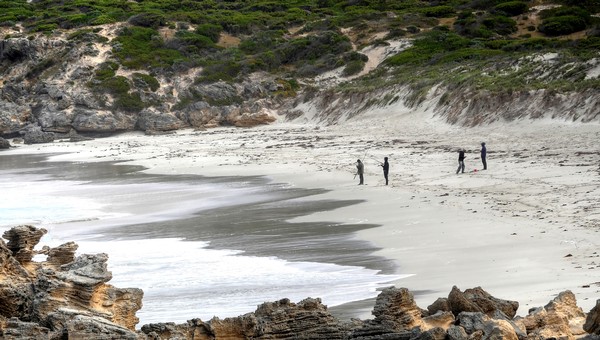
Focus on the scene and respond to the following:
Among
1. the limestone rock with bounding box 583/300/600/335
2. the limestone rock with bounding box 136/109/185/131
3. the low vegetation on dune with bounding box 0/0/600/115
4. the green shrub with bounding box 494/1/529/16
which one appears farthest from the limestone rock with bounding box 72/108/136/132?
the limestone rock with bounding box 583/300/600/335

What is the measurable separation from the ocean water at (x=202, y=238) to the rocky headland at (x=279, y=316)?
3.09 m

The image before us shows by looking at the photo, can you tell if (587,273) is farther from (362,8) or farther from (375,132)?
(362,8)

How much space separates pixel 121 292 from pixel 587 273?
5968mm

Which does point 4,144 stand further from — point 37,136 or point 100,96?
point 100,96

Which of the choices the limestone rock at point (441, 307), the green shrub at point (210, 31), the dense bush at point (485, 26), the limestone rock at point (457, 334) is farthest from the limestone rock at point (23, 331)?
the green shrub at point (210, 31)

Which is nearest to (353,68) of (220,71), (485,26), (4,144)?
(220,71)

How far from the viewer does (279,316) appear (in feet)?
26.6

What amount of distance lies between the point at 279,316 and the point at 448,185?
580 inches

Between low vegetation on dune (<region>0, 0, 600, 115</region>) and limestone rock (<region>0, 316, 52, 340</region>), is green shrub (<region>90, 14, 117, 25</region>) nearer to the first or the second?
low vegetation on dune (<region>0, 0, 600, 115</region>)

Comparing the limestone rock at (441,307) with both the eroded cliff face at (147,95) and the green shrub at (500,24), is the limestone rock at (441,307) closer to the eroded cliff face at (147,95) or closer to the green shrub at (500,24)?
the eroded cliff face at (147,95)

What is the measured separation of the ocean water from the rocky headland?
3092 mm

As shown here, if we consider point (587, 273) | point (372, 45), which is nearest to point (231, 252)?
point (587, 273)

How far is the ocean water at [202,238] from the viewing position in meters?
12.8

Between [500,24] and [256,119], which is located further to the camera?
[500,24]
